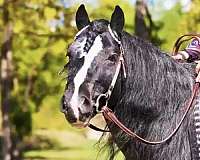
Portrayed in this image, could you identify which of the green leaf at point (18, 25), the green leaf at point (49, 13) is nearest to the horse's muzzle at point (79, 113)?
the green leaf at point (49, 13)

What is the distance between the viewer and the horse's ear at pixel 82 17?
3945 mm

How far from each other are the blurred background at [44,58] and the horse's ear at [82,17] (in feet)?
1.24

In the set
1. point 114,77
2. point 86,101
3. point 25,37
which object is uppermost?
point 114,77

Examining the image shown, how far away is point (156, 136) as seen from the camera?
3.94 metres

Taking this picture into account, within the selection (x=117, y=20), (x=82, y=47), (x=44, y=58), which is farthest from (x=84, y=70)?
(x=44, y=58)

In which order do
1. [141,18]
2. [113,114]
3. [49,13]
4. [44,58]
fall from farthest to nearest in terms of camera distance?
[44,58], [49,13], [141,18], [113,114]

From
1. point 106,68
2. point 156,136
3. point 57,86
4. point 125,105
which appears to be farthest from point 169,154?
point 57,86

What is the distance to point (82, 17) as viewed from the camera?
396cm

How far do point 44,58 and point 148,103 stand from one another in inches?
917

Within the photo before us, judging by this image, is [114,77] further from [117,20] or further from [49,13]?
[49,13]

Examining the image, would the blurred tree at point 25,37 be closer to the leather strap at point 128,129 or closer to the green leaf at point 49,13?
the green leaf at point 49,13

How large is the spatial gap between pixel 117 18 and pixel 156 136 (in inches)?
33.2

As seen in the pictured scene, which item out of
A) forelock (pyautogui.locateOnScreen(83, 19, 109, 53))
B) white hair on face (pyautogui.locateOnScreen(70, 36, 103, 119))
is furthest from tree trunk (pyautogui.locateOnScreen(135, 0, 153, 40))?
white hair on face (pyautogui.locateOnScreen(70, 36, 103, 119))

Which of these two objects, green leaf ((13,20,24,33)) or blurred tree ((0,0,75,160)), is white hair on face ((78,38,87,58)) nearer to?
blurred tree ((0,0,75,160))
